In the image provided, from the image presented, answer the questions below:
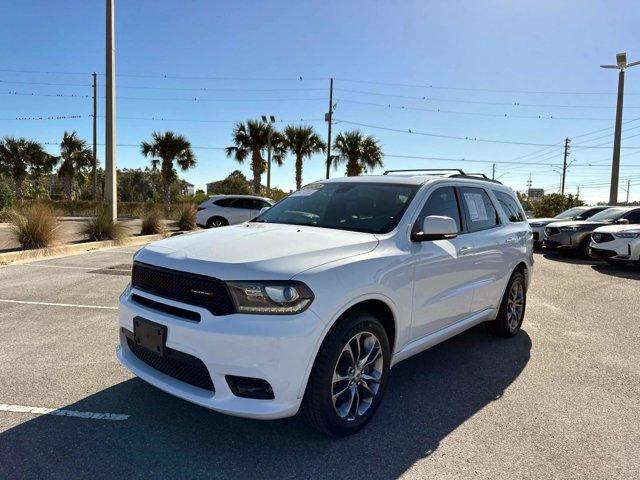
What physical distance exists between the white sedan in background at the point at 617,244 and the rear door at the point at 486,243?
7.66 metres

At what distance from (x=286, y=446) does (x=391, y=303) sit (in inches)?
44.7

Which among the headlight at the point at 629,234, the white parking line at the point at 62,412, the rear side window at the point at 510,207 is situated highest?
the rear side window at the point at 510,207

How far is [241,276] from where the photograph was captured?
104 inches

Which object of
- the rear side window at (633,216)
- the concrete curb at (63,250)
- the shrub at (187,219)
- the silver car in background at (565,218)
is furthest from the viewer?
the shrub at (187,219)

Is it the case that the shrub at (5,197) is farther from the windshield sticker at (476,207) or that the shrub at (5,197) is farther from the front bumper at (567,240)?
the windshield sticker at (476,207)

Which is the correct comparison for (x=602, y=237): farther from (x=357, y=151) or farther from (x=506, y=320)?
(x=357, y=151)

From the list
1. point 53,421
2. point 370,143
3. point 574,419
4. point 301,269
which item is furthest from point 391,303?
point 370,143

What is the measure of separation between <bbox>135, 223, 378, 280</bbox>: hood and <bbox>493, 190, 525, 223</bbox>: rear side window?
8.50 feet

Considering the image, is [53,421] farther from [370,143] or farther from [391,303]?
[370,143]

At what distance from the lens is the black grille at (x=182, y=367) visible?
269 centimetres

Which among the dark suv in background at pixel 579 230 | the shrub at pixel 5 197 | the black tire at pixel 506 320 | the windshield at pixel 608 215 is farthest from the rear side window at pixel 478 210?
the shrub at pixel 5 197

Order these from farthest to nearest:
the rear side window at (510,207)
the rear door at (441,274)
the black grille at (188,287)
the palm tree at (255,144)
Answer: the palm tree at (255,144) → the rear side window at (510,207) → the rear door at (441,274) → the black grille at (188,287)

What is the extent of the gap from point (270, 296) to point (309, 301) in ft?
0.72

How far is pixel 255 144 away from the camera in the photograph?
1307 inches
